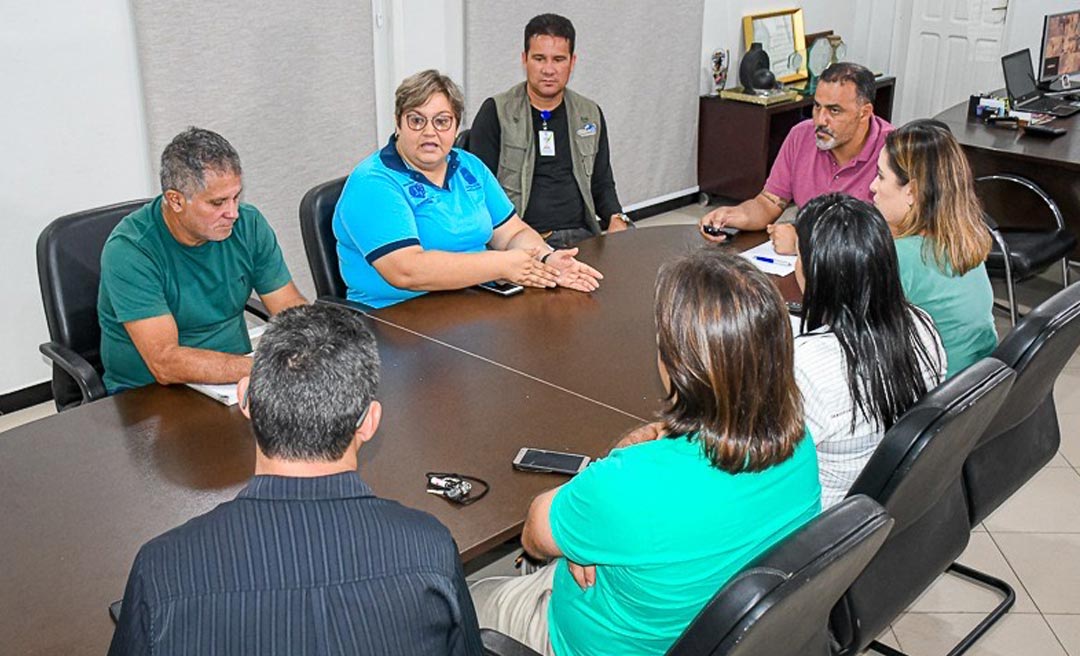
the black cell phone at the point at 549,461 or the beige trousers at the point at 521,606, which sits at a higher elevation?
the black cell phone at the point at 549,461

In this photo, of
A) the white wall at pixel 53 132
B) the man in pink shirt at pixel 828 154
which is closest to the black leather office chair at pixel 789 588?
the man in pink shirt at pixel 828 154

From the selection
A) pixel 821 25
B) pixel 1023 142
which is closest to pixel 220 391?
pixel 1023 142

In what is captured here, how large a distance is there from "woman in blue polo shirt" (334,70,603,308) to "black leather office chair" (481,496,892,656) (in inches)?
63.0

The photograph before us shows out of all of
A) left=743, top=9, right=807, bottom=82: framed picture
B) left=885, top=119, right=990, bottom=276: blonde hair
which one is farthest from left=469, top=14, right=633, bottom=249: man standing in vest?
left=743, top=9, right=807, bottom=82: framed picture

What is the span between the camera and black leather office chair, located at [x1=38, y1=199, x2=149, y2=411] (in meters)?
2.90

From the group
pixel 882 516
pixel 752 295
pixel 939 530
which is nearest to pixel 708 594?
pixel 882 516

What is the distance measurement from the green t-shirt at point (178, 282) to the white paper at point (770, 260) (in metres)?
1.42

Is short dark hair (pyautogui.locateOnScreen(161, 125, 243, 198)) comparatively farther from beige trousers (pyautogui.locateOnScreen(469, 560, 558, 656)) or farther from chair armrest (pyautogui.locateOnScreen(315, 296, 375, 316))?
beige trousers (pyautogui.locateOnScreen(469, 560, 558, 656))

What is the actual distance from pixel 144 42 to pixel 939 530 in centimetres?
319

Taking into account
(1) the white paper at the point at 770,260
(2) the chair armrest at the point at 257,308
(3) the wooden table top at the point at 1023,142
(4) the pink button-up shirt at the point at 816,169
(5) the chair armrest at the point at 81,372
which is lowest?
(5) the chair armrest at the point at 81,372

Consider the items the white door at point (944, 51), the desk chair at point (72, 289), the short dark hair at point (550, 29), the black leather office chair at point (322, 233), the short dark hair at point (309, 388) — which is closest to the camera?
the short dark hair at point (309, 388)

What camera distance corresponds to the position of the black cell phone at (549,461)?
7.14ft

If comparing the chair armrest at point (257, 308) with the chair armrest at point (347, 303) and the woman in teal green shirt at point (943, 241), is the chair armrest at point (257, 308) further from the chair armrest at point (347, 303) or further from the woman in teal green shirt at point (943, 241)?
the woman in teal green shirt at point (943, 241)

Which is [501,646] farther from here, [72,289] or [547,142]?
[547,142]
